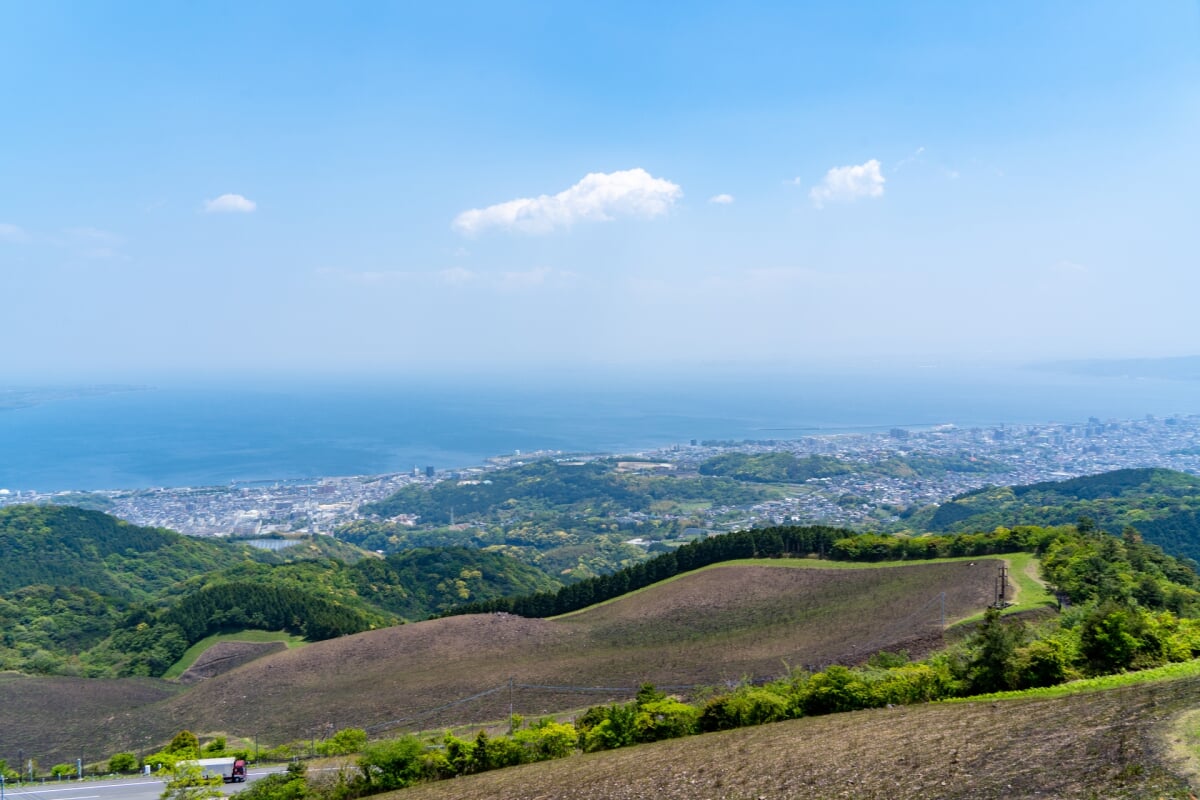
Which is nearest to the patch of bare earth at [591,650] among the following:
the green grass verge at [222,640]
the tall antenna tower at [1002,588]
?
the tall antenna tower at [1002,588]

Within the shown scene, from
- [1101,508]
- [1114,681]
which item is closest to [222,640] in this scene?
[1114,681]

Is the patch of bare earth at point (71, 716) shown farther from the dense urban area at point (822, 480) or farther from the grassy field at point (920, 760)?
the dense urban area at point (822, 480)

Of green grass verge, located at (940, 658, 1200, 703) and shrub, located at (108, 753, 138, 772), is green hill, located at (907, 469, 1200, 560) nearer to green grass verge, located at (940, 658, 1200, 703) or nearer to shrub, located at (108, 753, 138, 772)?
green grass verge, located at (940, 658, 1200, 703)

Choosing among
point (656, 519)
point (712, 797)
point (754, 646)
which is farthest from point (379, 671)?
point (656, 519)

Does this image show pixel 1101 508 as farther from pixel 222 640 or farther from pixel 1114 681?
pixel 222 640

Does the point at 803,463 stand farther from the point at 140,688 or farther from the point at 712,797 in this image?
the point at 712,797

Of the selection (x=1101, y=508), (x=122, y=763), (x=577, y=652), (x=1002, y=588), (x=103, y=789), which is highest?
(x=1002, y=588)
